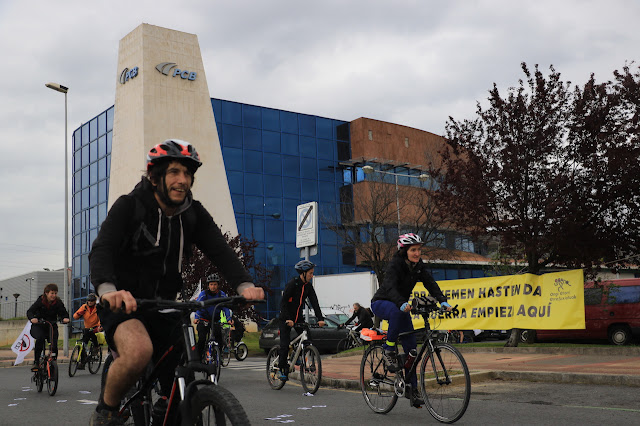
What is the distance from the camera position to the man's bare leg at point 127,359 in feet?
11.1

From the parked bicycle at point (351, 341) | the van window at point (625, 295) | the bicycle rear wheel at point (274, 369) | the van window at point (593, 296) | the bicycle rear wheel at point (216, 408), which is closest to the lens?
the bicycle rear wheel at point (216, 408)

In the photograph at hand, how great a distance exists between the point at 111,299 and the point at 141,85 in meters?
37.7

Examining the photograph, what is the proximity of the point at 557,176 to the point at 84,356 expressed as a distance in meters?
11.0

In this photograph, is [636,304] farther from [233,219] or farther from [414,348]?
[233,219]

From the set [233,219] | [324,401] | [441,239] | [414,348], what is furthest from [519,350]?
[233,219]

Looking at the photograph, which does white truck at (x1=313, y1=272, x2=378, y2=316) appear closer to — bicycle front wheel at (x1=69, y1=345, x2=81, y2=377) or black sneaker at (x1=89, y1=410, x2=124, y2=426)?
bicycle front wheel at (x1=69, y1=345, x2=81, y2=377)

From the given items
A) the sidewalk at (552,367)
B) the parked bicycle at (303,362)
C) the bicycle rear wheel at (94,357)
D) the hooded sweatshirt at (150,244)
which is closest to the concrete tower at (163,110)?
the bicycle rear wheel at (94,357)

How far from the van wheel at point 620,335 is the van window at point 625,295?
0.73 meters

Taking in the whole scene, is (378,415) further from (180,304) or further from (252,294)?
(180,304)

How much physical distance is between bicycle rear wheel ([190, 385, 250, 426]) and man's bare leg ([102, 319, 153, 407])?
0.38 metres

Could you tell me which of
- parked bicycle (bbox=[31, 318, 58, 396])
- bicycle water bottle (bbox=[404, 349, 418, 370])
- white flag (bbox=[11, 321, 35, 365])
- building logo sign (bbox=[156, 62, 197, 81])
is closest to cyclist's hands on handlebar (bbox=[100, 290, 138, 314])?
bicycle water bottle (bbox=[404, 349, 418, 370])

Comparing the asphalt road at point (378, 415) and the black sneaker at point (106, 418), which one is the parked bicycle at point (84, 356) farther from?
the black sneaker at point (106, 418)

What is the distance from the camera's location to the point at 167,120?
39.6 metres

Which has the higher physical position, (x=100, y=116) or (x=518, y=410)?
(x=100, y=116)
